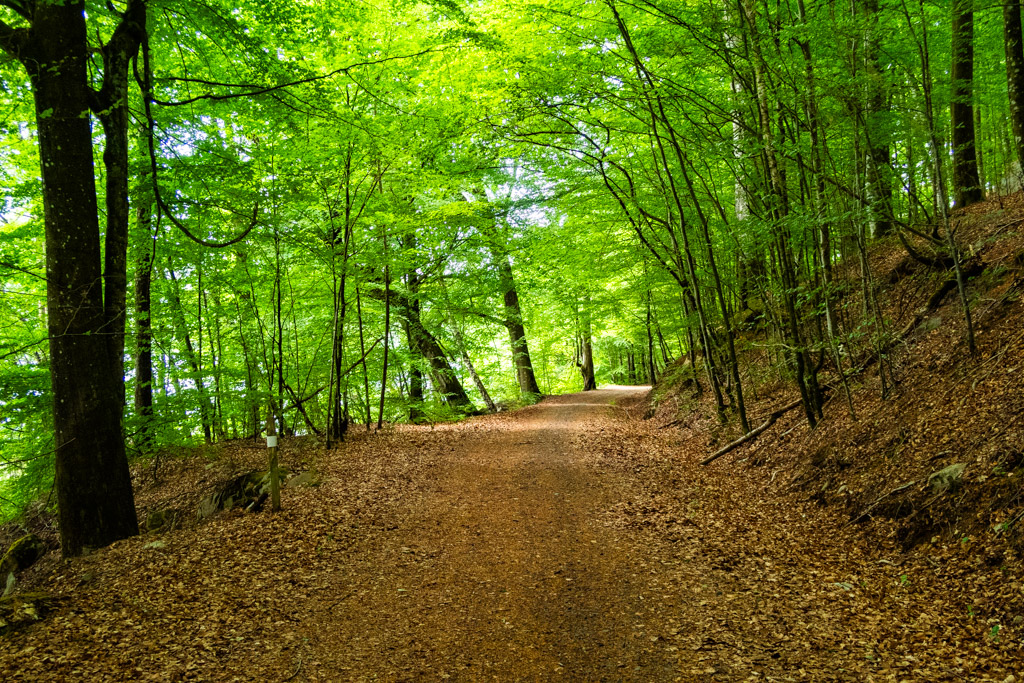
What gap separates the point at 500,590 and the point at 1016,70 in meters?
11.5

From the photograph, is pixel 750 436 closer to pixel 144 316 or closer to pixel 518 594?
pixel 518 594

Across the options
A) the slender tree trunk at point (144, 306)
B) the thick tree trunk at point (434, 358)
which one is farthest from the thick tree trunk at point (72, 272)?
the thick tree trunk at point (434, 358)

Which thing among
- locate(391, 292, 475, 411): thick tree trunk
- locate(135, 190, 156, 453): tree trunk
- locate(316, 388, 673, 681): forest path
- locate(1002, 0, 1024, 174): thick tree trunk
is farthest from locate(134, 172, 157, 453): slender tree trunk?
locate(1002, 0, 1024, 174): thick tree trunk

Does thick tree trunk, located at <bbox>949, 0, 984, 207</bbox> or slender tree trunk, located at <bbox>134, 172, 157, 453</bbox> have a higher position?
thick tree trunk, located at <bbox>949, 0, 984, 207</bbox>

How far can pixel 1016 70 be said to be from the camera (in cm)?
921

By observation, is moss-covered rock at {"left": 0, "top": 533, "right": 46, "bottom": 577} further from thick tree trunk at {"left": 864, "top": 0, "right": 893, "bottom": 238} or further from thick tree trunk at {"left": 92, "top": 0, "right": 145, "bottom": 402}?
thick tree trunk at {"left": 864, "top": 0, "right": 893, "bottom": 238}

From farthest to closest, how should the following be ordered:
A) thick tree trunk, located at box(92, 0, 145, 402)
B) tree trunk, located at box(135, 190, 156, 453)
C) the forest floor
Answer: tree trunk, located at box(135, 190, 156, 453)
thick tree trunk, located at box(92, 0, 145, 402)
the forest floor

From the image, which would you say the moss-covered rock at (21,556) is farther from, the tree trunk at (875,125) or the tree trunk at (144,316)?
the tree trunk at (875,125)

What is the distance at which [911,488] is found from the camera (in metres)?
5.55

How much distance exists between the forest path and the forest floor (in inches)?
0.9

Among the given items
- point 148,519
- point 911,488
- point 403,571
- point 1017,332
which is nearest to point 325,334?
point 148,519

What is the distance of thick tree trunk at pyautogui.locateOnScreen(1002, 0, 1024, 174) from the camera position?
8.94 metres

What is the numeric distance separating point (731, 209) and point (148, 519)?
12443mm

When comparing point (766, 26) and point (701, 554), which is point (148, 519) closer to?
Answer: point (701, 554)
